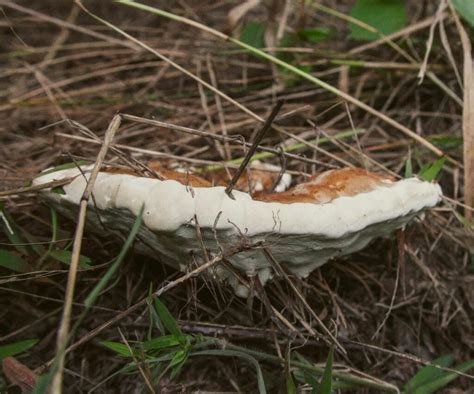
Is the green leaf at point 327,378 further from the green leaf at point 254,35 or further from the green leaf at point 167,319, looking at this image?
the green leaf at point 254,35

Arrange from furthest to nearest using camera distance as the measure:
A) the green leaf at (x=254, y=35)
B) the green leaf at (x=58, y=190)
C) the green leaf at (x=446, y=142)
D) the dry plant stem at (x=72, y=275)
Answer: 1. the green leaf at (x=254, y=35)
2. the green leaf at (x=446, y=142)
3. the green leaf at (x=58, y=190)
4. the dry plant stem at (x=72, y=275)

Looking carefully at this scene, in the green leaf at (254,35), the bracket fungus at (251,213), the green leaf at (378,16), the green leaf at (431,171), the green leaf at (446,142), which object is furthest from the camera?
the green leaf at (254,35)

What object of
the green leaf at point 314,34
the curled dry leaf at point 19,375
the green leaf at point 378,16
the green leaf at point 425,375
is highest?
the green leaf at point 378,16

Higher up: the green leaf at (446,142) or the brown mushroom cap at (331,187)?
the brown mushroom cap at (331,187)

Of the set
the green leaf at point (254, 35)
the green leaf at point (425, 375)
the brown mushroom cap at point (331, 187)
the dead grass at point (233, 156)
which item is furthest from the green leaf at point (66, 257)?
the green leaf at point (254, 35)

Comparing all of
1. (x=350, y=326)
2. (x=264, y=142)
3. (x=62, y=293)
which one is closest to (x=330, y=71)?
(x=264, y=142)

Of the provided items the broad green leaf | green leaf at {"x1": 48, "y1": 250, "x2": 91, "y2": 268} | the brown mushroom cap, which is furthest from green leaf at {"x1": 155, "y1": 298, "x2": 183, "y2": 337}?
the brown mushroom cap

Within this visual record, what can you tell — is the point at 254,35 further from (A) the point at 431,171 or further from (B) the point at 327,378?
(B) the point at 327,378
